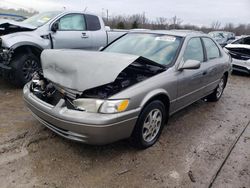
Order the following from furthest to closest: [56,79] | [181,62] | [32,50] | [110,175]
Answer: [32,50]
[181,62]
[56,79]
[110,175]

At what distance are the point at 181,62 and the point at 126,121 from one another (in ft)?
4.56

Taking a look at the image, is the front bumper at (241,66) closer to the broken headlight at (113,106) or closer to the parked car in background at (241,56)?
the parked car in background at (241,56)

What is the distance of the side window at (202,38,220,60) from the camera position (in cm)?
438

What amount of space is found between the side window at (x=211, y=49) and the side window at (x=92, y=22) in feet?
10.9

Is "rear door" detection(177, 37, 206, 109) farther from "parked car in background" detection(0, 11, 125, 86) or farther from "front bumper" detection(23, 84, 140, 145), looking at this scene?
"parked car in background" detection(0, 11, 125, 86)

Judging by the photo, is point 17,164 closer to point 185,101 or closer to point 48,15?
point 185,101

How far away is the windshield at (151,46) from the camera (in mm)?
3473

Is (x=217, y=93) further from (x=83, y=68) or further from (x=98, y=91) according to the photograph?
(x=83, y=68)

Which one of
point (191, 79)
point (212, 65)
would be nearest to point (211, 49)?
point (212, 65)

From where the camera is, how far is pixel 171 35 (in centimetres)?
382

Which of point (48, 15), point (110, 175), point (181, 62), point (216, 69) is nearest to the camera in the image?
point (110, 175)

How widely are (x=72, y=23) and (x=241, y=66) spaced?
6310 mm

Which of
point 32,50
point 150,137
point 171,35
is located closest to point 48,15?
point 32,50

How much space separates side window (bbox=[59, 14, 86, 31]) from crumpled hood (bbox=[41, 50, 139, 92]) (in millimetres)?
2972
